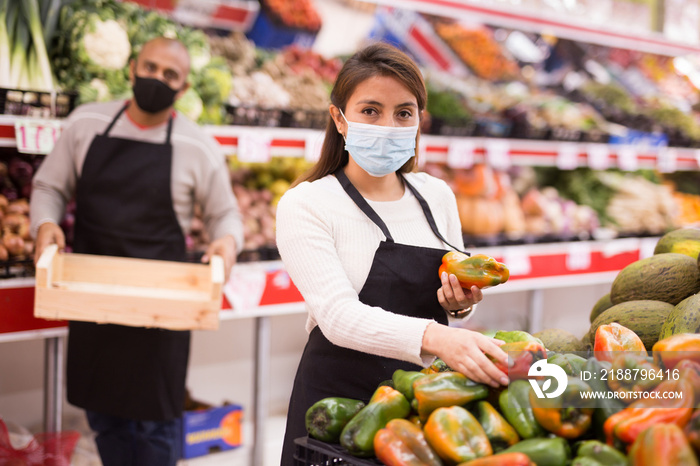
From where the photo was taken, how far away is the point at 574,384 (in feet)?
3.85

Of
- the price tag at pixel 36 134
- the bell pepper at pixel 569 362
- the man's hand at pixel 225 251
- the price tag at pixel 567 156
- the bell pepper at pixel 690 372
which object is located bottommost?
the bell pepper at pixel 569 362

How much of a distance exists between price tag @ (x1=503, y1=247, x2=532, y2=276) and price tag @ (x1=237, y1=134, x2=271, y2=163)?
5.80ft

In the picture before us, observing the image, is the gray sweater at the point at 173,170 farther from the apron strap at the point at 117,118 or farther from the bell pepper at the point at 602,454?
the bell pepper at the point at 602,454

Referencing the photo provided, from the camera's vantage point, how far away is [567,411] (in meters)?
1.16

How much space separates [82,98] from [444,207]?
6.02 ft

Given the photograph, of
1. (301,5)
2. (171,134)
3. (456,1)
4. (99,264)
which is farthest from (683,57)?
(99,264)

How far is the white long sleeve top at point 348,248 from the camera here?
5.14ft

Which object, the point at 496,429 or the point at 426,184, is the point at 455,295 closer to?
the point at 426,184

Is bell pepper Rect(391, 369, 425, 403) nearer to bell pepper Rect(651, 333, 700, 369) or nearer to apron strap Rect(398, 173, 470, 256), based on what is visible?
bell pepper Rect(651, 333, 700, 369)

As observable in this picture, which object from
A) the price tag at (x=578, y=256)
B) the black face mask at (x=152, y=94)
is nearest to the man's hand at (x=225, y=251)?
the black face mask at (x=152, y=94)

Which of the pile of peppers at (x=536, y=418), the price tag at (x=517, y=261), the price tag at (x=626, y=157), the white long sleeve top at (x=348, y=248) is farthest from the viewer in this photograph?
the price tag at (x=626, y=157)

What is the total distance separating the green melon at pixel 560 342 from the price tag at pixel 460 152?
2.57m

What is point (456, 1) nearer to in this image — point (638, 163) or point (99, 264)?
point (638, 163)

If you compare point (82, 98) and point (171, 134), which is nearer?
point (171, 134)
